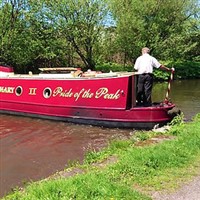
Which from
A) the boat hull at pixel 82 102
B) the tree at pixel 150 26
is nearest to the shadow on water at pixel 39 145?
the boat hull at pixel 82 102

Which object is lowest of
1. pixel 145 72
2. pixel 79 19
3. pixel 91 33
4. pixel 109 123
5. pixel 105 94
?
pixel 109 123

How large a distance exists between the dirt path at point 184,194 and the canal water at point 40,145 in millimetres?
2766

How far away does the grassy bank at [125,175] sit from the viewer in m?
4.24

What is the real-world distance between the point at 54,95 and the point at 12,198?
7.54m

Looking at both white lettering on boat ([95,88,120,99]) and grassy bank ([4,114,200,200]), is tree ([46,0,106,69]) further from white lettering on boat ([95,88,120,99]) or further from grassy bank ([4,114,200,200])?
grassy bank ([4,114,200,200])

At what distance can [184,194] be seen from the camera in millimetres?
4234

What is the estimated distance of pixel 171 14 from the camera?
28688 millimetres

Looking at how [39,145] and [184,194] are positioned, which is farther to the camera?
[39,145]

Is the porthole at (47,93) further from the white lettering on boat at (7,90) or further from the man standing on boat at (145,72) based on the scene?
the man standing on boat at (145,72)

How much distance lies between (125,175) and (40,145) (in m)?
4.38

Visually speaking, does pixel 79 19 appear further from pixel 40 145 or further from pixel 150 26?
pixel 40 145

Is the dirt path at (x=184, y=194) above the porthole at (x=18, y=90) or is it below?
below

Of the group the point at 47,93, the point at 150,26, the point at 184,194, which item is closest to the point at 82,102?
the point at 47,93

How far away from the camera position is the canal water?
6836mm
